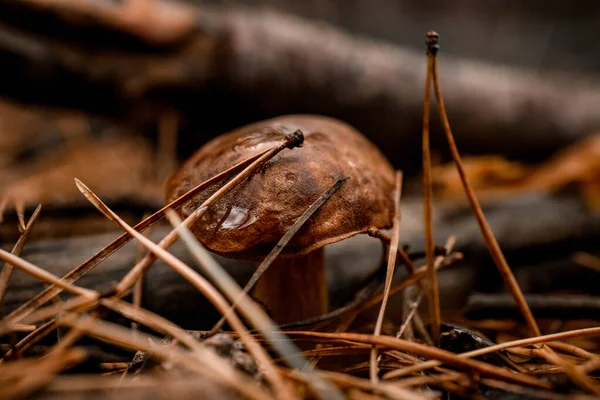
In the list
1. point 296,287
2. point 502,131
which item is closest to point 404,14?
point 502,131

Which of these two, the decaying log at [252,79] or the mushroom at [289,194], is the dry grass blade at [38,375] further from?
the decaying log at [252,79]

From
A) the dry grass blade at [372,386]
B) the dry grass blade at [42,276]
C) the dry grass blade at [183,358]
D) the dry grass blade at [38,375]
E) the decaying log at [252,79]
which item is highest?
the decaying log at [252,79]

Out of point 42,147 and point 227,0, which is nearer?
point 42,147

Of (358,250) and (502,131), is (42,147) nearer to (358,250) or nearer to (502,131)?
(358,250)

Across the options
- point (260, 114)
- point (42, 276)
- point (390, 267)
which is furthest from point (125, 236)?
point (260, 114)

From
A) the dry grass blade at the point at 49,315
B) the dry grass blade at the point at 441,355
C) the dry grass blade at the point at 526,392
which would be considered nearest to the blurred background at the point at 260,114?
the dry grass blade at the point at 49,315
